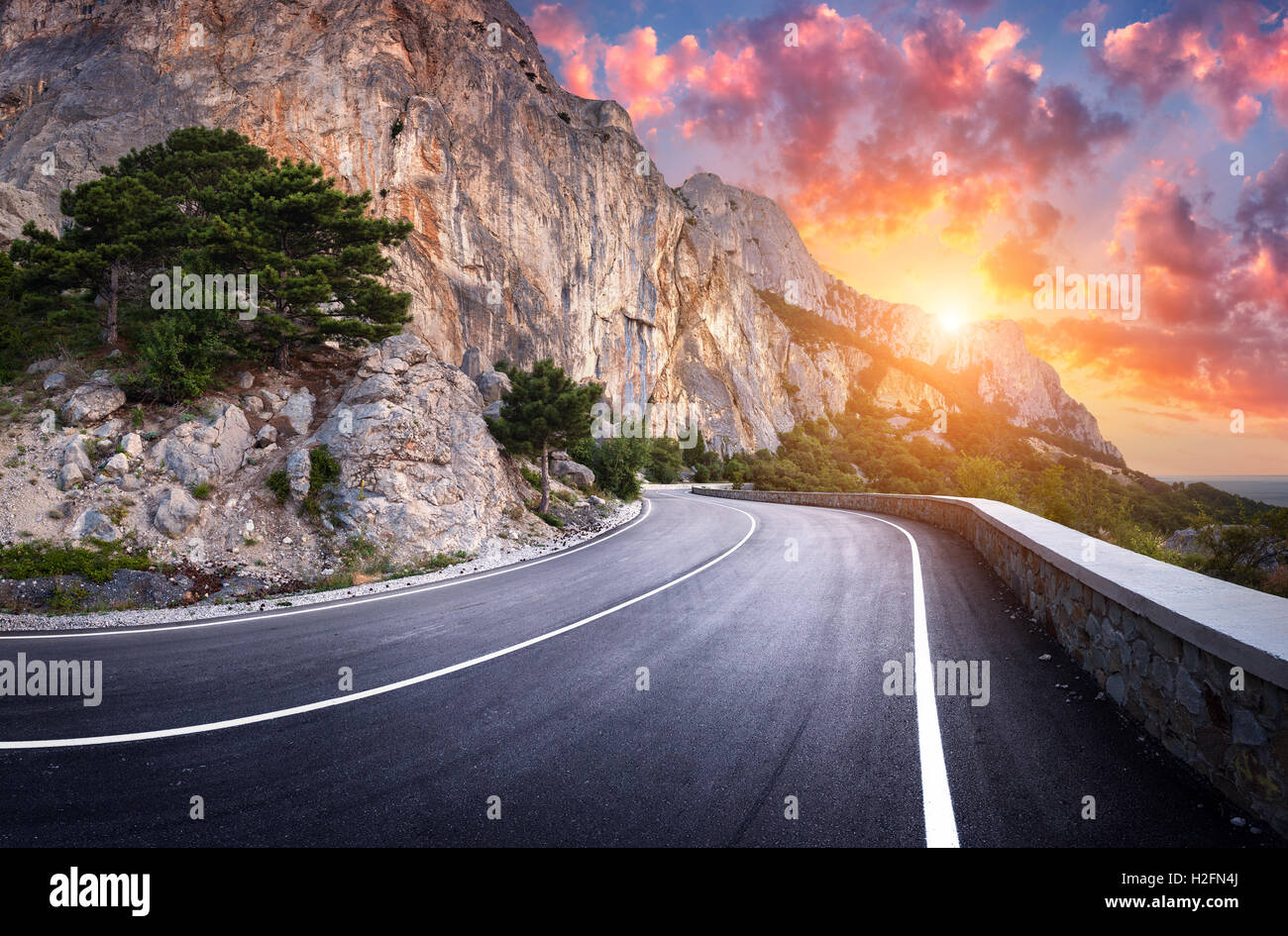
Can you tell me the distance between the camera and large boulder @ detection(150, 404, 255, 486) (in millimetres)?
11320

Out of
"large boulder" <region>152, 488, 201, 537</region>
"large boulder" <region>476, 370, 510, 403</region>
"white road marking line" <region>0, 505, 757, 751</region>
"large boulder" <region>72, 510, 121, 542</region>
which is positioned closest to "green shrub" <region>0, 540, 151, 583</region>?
"large boulder" <region>72, 510, 121, 542</region>

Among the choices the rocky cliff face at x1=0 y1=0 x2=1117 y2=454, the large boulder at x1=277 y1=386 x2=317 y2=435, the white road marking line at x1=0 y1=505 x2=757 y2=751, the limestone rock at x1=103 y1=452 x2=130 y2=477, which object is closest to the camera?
the white road marking line at x1=0 y1=505 x2=757 y2=751

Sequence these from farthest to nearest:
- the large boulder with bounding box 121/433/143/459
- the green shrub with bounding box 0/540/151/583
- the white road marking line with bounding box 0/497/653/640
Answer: the large boulder with bounding box 121/433/143/459, the green shrub with bounding box 0/540/151/583, the white road marking line with bounding box 0/497/653/640

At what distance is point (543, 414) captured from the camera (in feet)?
57.7

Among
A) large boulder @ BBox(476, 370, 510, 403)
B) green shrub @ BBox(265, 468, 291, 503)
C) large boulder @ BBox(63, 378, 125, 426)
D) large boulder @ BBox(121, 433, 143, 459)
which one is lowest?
green shrub @ BBox(265, 468, 291, 503)

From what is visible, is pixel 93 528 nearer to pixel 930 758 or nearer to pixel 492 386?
pixel 930 758

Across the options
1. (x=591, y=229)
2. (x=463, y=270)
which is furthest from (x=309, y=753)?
(x=591, y=229)

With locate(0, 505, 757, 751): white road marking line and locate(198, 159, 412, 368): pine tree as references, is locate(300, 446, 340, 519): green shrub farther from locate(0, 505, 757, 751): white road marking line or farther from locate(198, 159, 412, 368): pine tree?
locate(0, 505, 757, 751): white road marking line

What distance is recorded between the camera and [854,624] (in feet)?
Answer: 19.5

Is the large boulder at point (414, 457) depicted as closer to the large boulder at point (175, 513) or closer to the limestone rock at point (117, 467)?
the large boulder at point (175, 513)

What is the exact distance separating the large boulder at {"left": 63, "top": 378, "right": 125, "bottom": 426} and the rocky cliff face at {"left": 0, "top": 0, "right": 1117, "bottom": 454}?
1697 centimetres

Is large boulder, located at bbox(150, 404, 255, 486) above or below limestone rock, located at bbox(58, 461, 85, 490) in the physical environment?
above

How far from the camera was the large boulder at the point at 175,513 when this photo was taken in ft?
33.1
